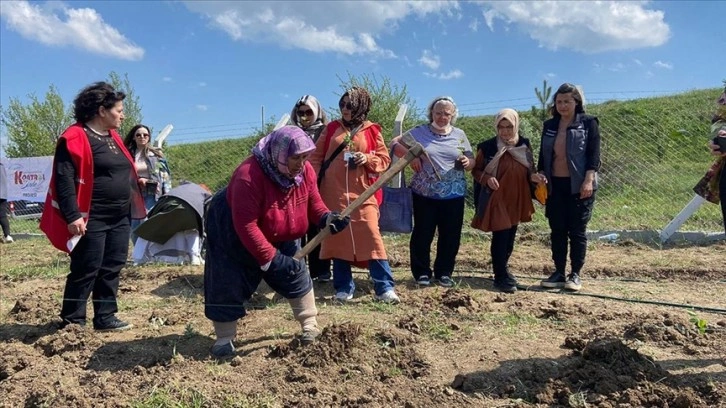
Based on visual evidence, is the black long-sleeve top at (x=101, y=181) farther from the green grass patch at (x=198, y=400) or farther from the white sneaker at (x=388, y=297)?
the white sneaker at (x=388, y=297)

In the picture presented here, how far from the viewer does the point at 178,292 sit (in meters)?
5.49

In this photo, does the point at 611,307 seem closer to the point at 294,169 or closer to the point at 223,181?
the point at 294,169

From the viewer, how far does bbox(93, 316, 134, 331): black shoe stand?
4305 mm

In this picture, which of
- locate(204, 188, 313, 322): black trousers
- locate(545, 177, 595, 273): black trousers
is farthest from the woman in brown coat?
locate(204, 188, 313, 322): black trousers

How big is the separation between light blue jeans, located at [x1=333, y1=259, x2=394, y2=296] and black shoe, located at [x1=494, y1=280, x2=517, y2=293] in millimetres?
1035

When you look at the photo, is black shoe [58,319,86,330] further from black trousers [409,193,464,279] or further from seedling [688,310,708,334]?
seedling [688,310,708,334]

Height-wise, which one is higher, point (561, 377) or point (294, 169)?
point (294, 169)

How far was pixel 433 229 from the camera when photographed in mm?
5188

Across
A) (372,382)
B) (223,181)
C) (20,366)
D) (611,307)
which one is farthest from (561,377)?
(223,181)

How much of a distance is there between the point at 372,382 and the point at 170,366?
4.05 feet

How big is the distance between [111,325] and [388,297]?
2.11 m

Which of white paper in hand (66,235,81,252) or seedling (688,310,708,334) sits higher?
white paper in hand (66,235,81,252)

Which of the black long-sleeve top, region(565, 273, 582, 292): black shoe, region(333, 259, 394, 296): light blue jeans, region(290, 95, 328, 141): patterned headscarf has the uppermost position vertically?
region(290, 95, 328, 141): patterned headscarf

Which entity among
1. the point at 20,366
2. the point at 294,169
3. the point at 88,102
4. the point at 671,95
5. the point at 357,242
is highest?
the point at 671,95
